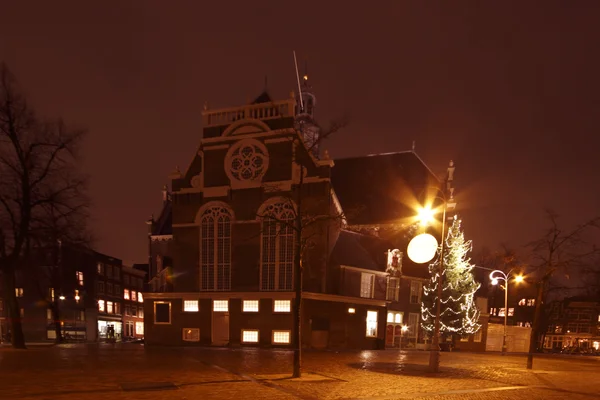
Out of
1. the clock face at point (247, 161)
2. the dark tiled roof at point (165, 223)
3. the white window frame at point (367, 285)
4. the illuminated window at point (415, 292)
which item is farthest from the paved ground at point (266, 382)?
the dark tiled roof at point (165, 223)

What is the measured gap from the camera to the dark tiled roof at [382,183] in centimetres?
5462

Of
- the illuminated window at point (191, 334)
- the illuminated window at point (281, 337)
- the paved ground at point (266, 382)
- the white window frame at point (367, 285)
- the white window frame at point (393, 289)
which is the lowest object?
the paved ground at point (266, 382)

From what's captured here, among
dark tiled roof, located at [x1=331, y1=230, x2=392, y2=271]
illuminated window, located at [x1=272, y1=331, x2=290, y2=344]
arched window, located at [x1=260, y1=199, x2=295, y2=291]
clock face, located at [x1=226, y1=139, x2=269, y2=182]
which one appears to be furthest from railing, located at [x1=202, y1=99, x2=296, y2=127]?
illuminated window, located at [x1=272, y1=331, x2=290, y2=344]

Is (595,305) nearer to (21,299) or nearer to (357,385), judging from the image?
(357,385)

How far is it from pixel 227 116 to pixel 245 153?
3970 mm

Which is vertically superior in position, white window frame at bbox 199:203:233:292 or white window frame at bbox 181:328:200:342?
white window frame at bbox 199:203:233:292

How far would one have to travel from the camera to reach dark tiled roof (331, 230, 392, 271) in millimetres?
43938

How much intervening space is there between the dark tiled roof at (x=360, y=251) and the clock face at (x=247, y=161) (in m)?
9.57

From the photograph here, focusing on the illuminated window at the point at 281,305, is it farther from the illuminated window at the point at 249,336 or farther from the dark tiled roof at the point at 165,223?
the dark tiled roof at the point at 165,223

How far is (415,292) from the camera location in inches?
2098

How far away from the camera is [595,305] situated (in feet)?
265

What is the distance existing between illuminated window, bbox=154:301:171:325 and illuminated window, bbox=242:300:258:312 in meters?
7.25

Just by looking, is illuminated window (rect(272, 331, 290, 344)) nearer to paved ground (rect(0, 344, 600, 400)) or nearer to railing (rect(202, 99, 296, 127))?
paved ground (rect(0, 344, 600, 400))

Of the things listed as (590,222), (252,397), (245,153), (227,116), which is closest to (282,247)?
(245,153)
